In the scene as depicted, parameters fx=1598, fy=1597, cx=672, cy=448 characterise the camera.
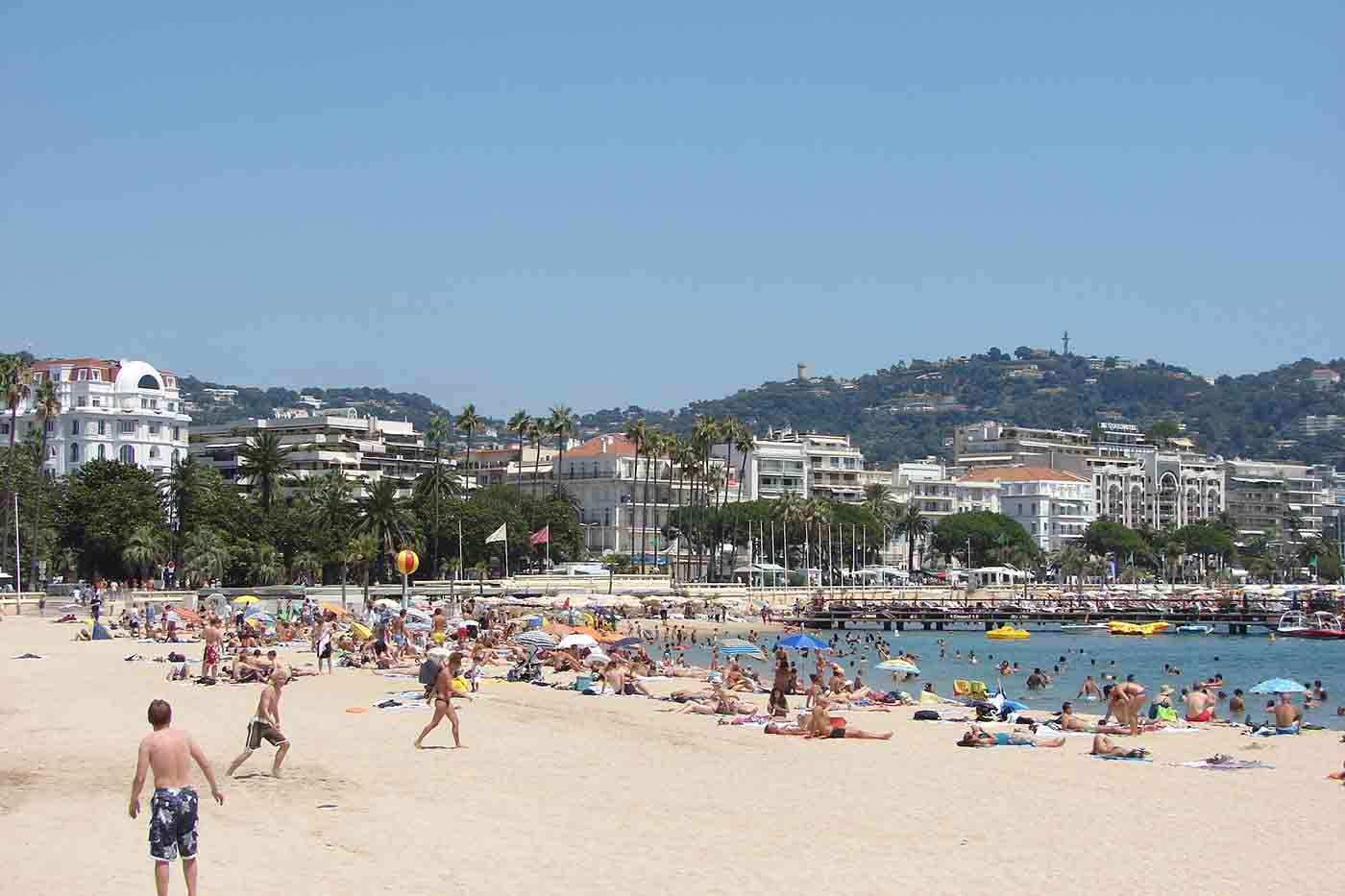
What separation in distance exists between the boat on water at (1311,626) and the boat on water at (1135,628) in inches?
220

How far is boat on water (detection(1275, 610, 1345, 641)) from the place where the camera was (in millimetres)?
74750

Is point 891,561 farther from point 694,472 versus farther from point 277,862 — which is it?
point 277,862

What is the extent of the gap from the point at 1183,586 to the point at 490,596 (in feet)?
227

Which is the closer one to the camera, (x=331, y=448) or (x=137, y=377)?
(x=137, y=377)

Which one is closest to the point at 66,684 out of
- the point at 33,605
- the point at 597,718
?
the point at 597,718

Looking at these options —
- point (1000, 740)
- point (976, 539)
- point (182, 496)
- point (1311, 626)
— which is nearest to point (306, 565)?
point (182, 496)

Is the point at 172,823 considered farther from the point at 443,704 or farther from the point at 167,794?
the point at 443,704

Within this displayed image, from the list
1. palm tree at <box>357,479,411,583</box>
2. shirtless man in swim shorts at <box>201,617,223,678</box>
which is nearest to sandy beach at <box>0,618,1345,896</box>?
shirtless man in swim shorts at <box>201,617,223,678</box>

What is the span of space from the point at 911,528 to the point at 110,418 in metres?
67.6

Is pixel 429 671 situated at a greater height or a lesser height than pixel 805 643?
greater

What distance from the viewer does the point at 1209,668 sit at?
54938 mm

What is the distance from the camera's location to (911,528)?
14112 centimetres

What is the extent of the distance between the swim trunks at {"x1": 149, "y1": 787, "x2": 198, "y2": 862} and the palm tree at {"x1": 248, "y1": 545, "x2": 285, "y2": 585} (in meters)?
67.3

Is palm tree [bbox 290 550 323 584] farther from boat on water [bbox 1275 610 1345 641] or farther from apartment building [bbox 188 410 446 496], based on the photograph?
apartment building [bbox 188 410 446 496]
